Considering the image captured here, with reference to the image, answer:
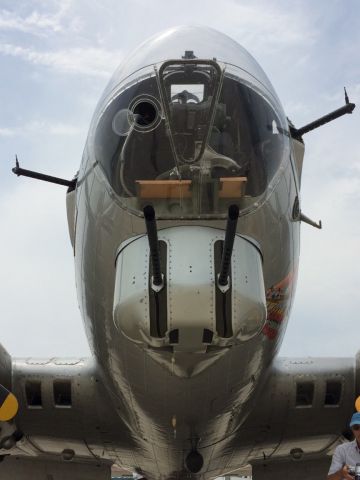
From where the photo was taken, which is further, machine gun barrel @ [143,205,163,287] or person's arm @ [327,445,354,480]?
machine gun barrel @ [143,205,163,287]

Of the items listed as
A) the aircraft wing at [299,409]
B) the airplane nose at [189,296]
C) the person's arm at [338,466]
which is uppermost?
the airplane nose at [189,296]

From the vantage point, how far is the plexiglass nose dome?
557 centimetres

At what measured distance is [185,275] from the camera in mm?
5156

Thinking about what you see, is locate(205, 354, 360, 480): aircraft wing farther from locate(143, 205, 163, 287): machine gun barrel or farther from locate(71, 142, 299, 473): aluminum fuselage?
locate(143, 205, 163, 287): machine gun barrel

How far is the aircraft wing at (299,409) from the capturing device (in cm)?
873

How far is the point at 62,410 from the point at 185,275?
14.5 feet

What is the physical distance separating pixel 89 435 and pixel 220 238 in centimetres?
470

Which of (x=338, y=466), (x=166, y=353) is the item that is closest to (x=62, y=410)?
(x=166, y=353)

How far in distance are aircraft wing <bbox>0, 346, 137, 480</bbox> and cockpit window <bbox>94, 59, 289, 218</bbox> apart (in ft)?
11.0

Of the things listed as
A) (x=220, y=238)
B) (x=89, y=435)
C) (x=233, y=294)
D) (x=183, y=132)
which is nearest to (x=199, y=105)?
(x=183, y=132)

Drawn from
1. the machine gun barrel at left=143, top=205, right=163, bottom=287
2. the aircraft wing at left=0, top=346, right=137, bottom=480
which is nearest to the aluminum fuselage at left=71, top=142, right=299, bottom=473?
the machine gun barrel at left=143, top=205, right=163, bottom=287

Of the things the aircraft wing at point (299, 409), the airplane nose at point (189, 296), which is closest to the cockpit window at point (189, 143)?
the airplane nose at point (189, 296)

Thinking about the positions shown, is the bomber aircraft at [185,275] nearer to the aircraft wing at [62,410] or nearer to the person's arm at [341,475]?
the aircraft wing at [62,410]

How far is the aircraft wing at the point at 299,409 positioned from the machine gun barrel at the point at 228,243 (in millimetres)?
3699
